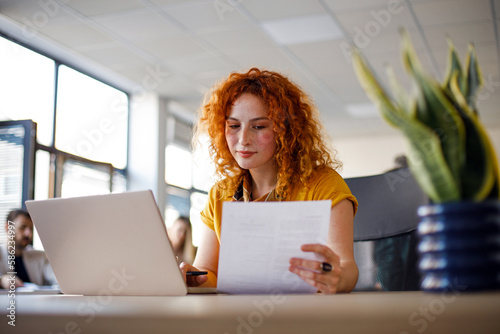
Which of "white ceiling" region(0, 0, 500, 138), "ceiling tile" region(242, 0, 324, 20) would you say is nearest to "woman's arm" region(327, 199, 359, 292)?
"white ceiling" region(0, 0, 500, 138)

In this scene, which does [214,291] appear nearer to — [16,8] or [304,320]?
[304,320]

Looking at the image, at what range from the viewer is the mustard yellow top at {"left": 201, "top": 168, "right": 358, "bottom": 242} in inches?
54.1

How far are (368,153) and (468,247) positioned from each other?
26.5 feet

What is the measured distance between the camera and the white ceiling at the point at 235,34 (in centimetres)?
401

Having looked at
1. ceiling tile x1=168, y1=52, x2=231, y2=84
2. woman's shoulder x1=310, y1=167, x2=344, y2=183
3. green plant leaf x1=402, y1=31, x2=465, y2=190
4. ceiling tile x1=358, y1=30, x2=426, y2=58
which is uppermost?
ceiling tile x1=358, y1=30, x2=426, y2=58

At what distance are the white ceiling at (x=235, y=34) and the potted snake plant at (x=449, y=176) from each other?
281 cm

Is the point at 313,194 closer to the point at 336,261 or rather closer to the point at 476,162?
the point at 336,261

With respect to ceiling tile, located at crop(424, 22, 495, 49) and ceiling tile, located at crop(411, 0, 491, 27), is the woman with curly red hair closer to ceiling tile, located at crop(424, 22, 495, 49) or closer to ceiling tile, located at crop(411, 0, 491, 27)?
ceiling tile, located at crop(411, 0, 491, 27)

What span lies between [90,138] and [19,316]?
4936mm

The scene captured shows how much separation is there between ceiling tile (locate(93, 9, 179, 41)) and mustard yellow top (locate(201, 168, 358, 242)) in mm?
2802

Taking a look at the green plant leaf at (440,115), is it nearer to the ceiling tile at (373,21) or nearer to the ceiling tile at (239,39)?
the ceiling tile at (373,21)

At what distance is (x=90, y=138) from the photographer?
5.44 metres

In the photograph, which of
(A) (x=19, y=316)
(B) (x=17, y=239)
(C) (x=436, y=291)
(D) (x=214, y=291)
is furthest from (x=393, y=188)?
(B) (x=17, y=239)

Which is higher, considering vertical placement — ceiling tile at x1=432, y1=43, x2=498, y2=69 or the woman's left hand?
ceiling tile at x1=432, y1=43, x2=498, y2=69
